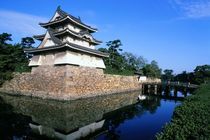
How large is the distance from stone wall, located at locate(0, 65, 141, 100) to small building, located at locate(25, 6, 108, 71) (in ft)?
2.32

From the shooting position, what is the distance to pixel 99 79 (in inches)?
971

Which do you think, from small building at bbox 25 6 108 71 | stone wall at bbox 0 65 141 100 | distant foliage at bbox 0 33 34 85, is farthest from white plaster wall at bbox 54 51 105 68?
distant foliage at bbox 0 33 34 85

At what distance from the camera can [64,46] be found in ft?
64.0

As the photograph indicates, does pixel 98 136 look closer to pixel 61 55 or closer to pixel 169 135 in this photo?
pixel 169 135

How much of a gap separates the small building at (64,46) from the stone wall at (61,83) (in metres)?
0.71

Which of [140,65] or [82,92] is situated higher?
[140,65]

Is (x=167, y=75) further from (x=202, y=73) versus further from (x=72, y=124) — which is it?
(x=72, y=124)

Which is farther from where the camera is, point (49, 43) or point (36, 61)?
point (36, 61)

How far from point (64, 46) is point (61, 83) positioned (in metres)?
3.48

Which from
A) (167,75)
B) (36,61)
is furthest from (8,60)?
(167,75)

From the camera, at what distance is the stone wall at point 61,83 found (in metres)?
19.2

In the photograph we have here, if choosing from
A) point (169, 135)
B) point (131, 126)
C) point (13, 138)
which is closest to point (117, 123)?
point (131, 126)

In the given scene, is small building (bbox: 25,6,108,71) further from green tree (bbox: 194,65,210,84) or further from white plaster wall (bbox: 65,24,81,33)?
green tree (bbox: 194,65,210,84)

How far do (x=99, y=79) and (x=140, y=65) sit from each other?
31.9 metres
